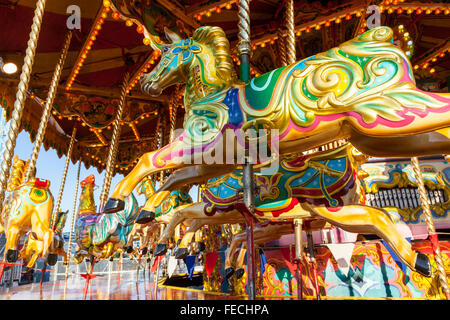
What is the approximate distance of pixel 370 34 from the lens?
159cm

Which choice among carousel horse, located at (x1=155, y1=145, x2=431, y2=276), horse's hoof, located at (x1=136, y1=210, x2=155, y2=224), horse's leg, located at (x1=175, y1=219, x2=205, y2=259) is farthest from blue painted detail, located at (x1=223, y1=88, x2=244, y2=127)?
horse's leg, located at (x1=175, y1=219, x2=205, y2=259)

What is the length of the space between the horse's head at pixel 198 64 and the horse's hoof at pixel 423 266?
4.80ft

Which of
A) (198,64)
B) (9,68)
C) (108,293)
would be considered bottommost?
(108,293)

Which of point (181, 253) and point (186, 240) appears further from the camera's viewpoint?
point (186, 240)

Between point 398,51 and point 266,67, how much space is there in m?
5.13

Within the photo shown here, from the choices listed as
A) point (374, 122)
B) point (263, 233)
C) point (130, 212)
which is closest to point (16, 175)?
point (130, 212)

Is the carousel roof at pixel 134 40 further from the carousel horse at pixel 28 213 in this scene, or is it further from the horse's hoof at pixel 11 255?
the horse's hoof at pixel 11 255

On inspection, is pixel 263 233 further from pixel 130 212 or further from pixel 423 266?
pixel 130 212

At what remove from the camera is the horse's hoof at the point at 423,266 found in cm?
157

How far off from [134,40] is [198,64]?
3.76 meters

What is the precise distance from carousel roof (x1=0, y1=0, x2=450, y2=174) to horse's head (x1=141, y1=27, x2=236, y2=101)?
2.18 m

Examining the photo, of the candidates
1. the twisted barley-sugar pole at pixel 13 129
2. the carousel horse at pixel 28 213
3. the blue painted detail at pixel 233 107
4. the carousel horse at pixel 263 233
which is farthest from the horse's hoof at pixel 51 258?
the blue painted detail at pixel 233 107

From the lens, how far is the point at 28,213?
212 cm
